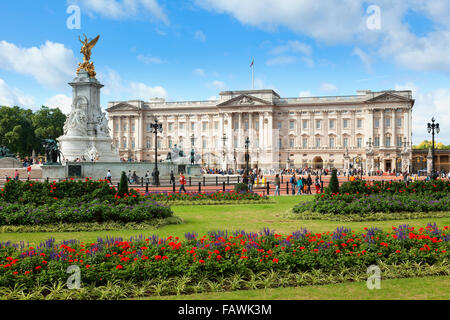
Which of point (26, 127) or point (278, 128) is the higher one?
point (278, 128)

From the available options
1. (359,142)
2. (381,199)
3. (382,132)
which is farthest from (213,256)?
(359,142)

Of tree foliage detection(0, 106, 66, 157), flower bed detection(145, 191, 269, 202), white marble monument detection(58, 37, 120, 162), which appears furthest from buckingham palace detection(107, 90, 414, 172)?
flower bed detection(145, 191, 269, 202)

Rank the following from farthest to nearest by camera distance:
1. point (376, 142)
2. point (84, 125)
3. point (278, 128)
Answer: point (278, 128) → point (376, 142) → point (84, 125)

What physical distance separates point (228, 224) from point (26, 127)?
80916 millimetres

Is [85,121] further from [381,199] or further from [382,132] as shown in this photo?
[382,132]

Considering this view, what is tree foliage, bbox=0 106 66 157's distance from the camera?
258 ft

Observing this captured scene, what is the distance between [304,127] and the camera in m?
94.8

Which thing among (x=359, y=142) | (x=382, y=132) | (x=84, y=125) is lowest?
(x=84, y=125)

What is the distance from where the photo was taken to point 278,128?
95312 mm

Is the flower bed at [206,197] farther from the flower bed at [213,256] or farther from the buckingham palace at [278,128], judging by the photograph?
the buckingham palace at [278,128]

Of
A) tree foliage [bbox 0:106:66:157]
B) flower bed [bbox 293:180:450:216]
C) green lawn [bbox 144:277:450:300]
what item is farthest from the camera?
tree foliage [bbox 0:106:66:157]

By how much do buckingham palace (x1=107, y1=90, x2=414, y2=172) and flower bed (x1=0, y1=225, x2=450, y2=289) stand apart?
77.6m

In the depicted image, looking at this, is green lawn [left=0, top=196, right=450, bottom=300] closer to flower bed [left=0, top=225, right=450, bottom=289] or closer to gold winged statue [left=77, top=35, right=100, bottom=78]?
flower bed [left=0, top=225, right=450, bottom=289]
